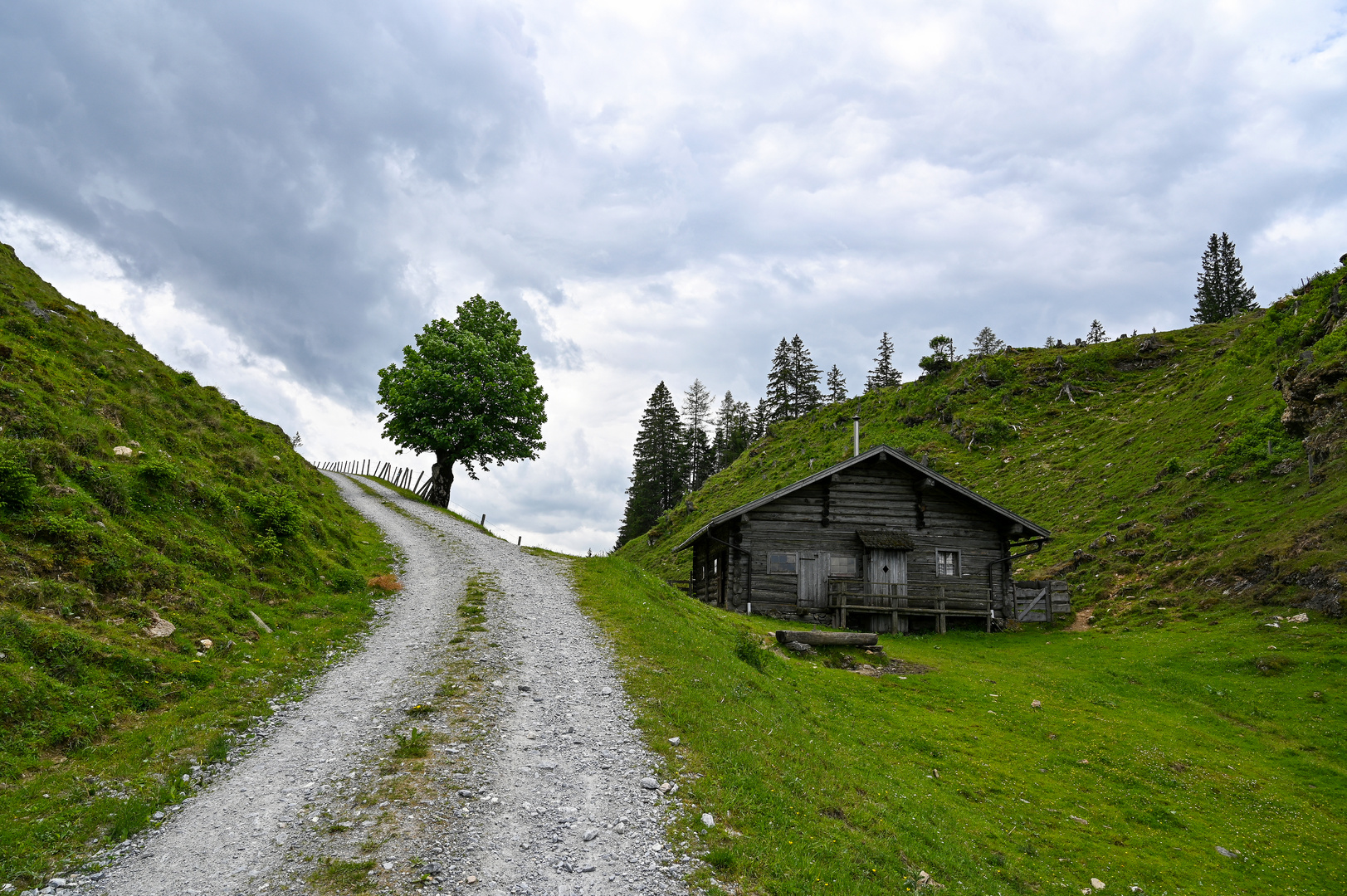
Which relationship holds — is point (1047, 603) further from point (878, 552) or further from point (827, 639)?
point (827, 639)

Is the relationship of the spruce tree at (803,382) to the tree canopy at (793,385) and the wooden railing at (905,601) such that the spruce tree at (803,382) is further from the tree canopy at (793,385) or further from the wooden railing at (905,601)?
the wooden railing at (905,601)

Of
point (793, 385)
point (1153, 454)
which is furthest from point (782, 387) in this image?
point (1153, 454)

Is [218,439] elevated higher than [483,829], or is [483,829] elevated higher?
[218,439]

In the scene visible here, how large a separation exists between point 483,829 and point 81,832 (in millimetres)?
4468

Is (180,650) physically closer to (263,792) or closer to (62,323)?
(263,792)

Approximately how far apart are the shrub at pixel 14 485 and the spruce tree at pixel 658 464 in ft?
242

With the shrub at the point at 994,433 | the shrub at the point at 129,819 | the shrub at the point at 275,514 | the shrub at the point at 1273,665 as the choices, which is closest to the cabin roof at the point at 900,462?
the shrub at the point at 1273,665

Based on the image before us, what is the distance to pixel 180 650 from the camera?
12.1 meters

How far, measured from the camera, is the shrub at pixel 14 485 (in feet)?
40.7

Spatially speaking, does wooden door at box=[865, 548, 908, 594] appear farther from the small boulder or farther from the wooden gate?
the small boulder

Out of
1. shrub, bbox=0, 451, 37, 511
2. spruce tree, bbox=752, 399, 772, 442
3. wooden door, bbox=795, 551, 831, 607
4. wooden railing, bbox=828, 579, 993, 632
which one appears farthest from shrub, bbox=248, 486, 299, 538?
spruce tree, bbox=752, 399, 772, 442

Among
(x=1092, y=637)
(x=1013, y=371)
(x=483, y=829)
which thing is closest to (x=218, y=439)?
(x=483, y=829)

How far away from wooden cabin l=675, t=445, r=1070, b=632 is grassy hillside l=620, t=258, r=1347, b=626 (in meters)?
4.93

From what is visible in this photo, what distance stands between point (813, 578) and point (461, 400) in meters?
26.8
